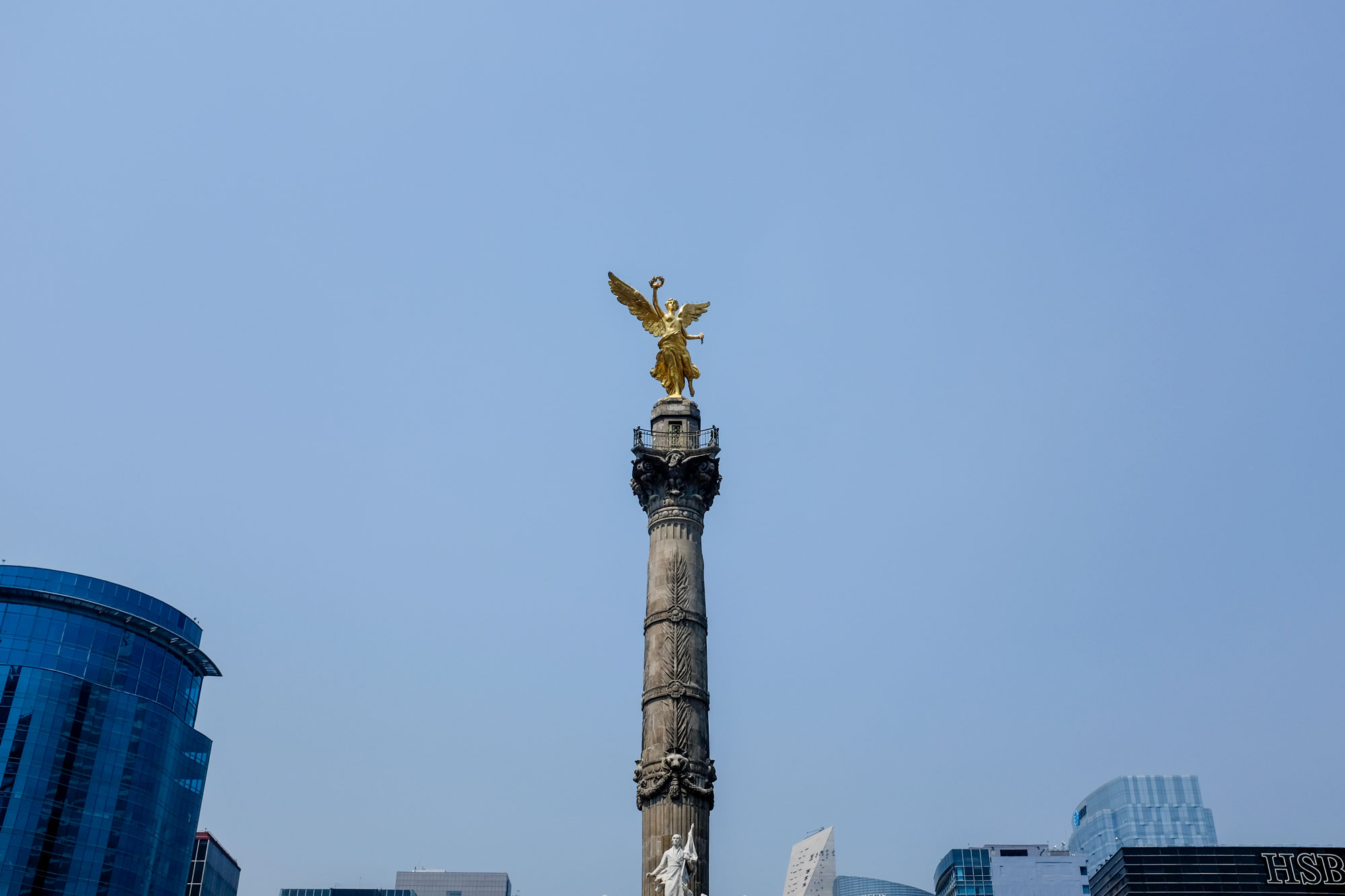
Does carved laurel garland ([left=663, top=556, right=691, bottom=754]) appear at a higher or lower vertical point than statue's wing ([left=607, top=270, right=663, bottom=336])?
lower

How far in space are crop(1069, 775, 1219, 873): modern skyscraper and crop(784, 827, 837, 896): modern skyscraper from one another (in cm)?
3406

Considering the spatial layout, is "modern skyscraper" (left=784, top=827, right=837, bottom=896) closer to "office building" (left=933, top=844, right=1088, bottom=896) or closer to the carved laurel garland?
"office building" (left=933, top=844, right=1088, bottom=896)

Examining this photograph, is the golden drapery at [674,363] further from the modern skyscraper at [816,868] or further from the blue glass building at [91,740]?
the modern skyscraper at [816,868]

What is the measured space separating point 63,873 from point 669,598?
6236cm

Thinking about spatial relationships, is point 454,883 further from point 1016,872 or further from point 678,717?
point 678,717

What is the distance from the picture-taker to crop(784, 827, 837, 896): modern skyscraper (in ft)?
609

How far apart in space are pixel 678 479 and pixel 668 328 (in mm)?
5868

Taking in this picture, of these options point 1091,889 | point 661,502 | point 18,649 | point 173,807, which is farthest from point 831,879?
point 661,502

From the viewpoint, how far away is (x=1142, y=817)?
179 meters

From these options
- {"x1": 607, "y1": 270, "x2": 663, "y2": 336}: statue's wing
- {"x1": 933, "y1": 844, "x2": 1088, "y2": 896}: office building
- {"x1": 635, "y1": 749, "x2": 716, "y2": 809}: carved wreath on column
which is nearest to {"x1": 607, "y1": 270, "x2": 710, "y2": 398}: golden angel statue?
{"x1": 607, "y1": 270, "x2": 663, "y2": 336}: statue's wing

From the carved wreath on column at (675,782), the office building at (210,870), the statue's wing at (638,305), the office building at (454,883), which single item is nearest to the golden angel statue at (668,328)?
the statue's wing at (638,305)

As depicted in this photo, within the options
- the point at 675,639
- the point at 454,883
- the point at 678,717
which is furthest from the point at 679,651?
the point at 454,883

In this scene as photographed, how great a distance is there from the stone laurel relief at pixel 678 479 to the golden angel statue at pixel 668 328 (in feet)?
9.98

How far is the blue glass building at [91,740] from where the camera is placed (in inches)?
3300
